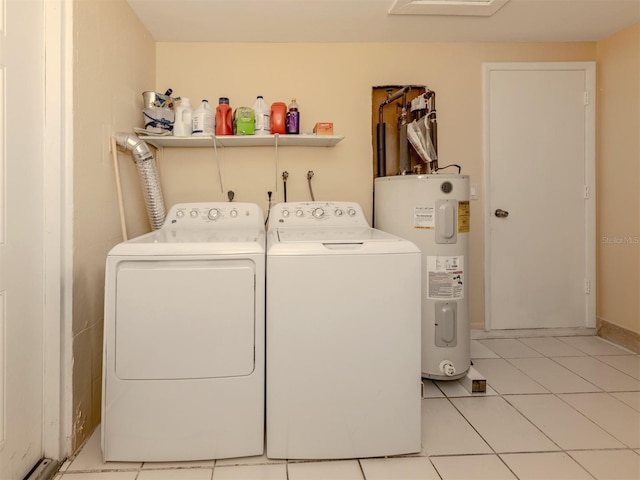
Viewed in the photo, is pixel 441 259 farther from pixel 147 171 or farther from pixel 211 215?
pixel 147 171

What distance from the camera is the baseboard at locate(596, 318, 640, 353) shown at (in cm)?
282

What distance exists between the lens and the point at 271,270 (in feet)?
5.33

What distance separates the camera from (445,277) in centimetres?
225

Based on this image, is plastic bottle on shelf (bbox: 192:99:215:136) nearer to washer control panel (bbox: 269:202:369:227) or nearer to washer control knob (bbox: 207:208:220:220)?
washer control knob (bbox: 207:208:220:220)

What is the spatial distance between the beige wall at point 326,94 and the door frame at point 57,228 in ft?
4.13

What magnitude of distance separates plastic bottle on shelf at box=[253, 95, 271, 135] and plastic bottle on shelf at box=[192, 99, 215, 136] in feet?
0.94

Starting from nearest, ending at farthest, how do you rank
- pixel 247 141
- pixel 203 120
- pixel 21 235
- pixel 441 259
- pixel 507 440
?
pixel 21 235 < pixel 507 440 < pixel 441 259 < pixel 203 120 < pixel 247 141

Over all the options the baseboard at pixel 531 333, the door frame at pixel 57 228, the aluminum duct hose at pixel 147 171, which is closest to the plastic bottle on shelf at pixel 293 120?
the aluminum duct hose at pixel 147 171

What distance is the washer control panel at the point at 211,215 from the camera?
2354 mm

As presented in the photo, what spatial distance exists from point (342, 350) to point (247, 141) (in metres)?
1.66

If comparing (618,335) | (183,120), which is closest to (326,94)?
(183,120)

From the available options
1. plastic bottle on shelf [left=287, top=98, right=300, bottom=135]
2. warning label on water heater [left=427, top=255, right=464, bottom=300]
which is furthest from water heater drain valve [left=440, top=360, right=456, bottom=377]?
plastic bottle on shelf [left=287, top=98, right=300, bottom=135]

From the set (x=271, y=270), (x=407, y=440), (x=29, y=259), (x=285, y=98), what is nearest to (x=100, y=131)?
(x=29, y=259)

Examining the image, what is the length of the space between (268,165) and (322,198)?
448mm
